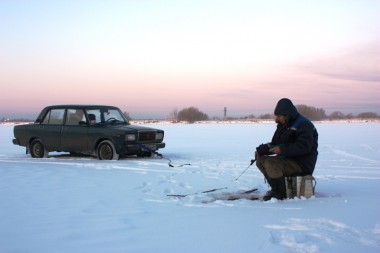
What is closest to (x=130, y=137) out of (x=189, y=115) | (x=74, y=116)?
(x=74, y=116)

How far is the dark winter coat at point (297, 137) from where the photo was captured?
18.7ft

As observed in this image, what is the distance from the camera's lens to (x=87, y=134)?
11.8 metres

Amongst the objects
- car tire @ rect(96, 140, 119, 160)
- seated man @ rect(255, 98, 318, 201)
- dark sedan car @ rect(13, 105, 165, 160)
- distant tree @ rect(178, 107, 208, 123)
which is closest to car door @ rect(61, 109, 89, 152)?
dark sedan car @ rect(13, 105, 165, 160)

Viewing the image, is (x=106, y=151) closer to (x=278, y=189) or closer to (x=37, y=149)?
(x=37, y=149)

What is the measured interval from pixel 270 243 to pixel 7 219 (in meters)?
3.07

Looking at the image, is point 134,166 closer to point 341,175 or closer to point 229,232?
point 341,175

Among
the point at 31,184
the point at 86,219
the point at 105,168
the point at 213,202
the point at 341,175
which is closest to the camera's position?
the point at 86,219

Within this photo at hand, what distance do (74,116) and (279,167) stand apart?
8089mm

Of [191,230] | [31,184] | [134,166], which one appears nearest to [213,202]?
[191,230]

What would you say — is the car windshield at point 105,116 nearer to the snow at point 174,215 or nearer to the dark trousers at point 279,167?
the snow at point 174,215

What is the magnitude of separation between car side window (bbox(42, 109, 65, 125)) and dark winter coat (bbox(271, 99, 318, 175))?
834cm

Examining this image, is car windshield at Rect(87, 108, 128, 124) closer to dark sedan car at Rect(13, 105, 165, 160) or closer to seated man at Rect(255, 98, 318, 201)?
dark sedan car at Rect(13, 105, 165, 160)

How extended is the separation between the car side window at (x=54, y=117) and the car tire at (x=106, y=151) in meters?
1.74

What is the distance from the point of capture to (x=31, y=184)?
7.40 meters
